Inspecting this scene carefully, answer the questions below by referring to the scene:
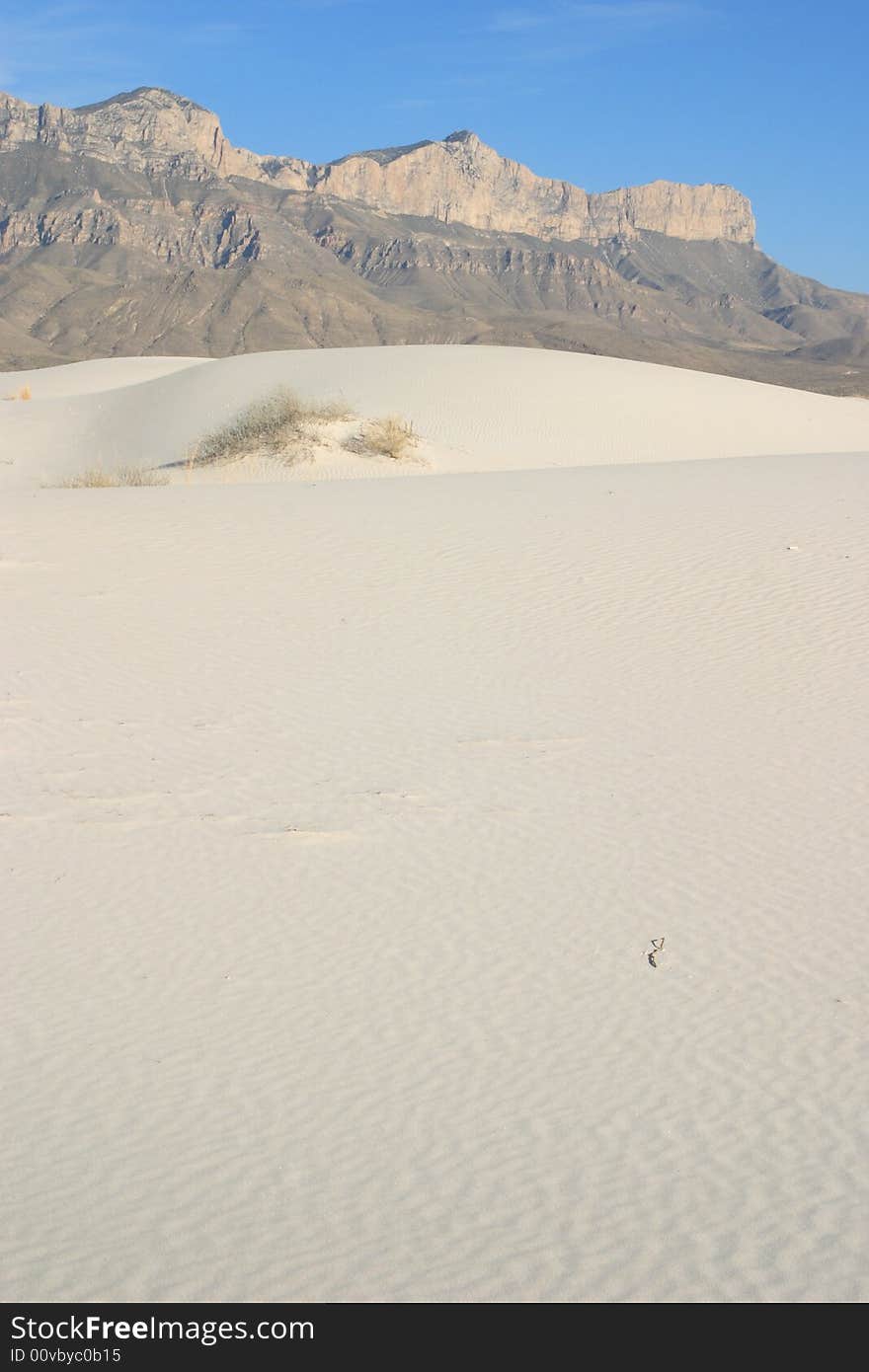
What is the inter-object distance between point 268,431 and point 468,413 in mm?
6141

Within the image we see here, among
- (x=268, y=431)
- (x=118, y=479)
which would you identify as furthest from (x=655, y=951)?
(x=268, y=431)

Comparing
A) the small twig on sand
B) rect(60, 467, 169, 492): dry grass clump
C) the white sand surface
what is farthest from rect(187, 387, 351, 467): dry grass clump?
the small twig on sand

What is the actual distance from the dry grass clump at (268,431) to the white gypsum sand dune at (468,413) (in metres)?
0.56

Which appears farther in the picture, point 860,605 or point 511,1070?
point 860,605

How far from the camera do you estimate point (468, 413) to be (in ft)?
86.2

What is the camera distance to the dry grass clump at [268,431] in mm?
21094

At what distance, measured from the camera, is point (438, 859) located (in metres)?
5.39

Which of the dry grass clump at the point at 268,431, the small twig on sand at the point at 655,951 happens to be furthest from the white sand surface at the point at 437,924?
the dry grass clump at the point at 268,431

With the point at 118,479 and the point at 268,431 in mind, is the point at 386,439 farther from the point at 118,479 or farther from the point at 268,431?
the point at 118,479
